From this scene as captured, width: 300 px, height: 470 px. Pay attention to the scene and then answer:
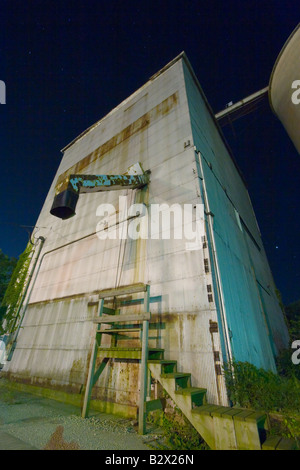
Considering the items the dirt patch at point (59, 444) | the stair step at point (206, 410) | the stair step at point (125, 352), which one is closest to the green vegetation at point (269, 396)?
the stair step at point (206, 410)

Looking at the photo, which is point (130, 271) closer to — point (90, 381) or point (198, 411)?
point (90, 381)

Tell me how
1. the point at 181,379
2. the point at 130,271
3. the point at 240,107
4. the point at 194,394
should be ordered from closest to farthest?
the point at 194,394 < the point at 181,379 < the point at 130,271 < the point at 240,107

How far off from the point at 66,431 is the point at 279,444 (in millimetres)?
3264

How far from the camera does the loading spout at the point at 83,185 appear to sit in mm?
5652

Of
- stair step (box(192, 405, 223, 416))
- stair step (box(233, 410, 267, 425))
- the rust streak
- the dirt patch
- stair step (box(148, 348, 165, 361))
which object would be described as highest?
the rust streak

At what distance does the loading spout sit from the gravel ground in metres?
4.44

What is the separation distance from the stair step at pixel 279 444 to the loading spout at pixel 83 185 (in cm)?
582

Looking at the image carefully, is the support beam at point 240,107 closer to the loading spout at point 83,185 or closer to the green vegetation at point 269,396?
the loading spout at point 83,185

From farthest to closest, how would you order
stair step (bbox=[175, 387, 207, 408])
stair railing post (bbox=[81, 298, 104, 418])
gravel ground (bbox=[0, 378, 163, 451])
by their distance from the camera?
1. stair railing post (bbox=[81, 298, 104, 418])
2. stair step (bbox=[175, 387, 207, 408])
3. gravel ground (bbox=[0, 378, 163, 451])

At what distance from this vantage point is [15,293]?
32.7 ft

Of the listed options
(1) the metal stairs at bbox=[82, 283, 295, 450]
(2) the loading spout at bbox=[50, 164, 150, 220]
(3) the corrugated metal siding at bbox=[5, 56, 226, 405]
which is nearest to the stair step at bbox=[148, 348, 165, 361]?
(1) the metal stairs at bbox=[82, 283, 295, 450]

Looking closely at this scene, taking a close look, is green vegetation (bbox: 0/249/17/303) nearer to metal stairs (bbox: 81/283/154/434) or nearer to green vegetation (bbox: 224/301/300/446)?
metal stairs (bbox: 81/283/154/434)

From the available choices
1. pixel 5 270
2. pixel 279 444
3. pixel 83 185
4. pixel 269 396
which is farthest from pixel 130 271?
pixel 5 270

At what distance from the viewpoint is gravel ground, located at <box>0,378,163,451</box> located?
294cm
